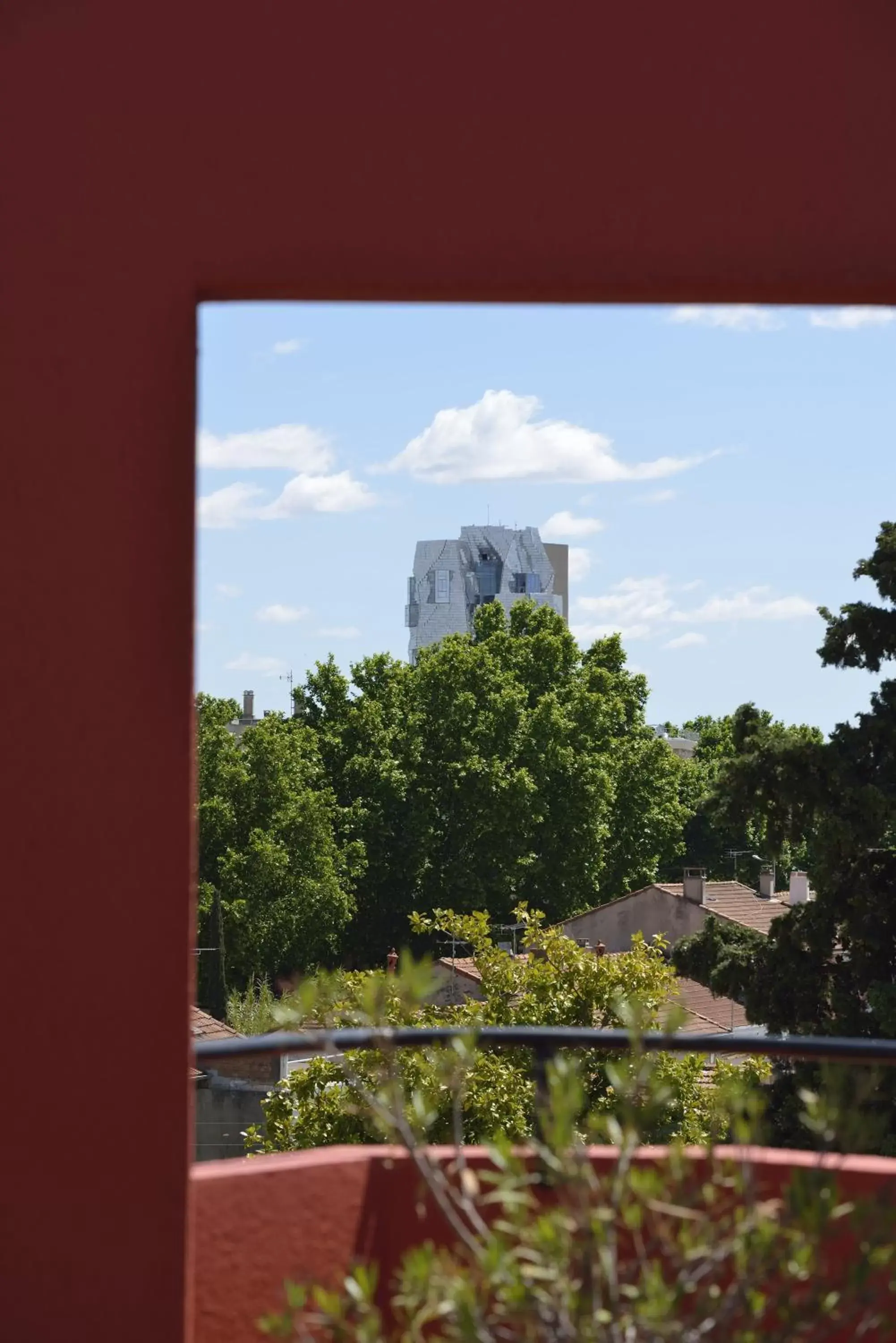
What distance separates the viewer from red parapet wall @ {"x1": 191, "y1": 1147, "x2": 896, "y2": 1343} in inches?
96.0

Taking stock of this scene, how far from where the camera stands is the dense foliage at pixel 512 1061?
12531 millimetres

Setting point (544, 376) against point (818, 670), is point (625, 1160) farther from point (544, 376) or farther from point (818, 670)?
point (544, 376)

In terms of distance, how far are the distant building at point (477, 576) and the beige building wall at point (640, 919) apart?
54.1 m

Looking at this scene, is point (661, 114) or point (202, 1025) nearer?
point (661, 114)

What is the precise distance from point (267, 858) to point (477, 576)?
5623cm

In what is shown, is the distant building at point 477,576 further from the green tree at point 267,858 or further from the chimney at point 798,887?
the chimney at point 798,887

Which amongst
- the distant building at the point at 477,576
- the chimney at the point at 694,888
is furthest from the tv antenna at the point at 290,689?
the distant building at the point at 477,576

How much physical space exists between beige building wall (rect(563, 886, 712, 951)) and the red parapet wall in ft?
96.0

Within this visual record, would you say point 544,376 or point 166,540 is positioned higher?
point 544,376

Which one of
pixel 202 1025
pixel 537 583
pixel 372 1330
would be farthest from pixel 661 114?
pixel 537 583

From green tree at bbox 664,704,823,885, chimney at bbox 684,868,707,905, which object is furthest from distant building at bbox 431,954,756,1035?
green tree at bbox 664,704,823,885

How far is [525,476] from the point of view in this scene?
60969 millimetres

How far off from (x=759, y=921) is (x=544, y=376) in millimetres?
23526

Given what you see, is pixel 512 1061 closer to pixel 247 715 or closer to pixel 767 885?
pixel 767 885
